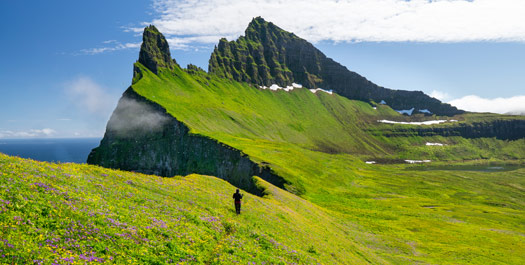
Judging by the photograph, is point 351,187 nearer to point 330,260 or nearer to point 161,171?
point 161,171

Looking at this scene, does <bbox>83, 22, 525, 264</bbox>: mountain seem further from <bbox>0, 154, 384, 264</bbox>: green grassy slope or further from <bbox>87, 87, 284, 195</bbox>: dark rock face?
<bbox>87, 87, 284, 195</bbox>: dark rock face

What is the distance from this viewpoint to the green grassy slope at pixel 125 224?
1638 centimetres

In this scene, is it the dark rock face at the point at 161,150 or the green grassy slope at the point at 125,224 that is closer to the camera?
the green grassy slope at the point at 125,224

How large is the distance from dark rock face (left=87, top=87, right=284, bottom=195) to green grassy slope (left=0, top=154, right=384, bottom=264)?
6071 cm

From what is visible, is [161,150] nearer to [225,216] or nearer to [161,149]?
[161,149]

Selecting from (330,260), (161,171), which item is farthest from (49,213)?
(161,171)

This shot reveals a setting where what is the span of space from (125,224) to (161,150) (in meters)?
135

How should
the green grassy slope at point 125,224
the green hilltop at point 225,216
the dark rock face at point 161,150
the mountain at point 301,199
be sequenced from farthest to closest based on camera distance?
the dark rock face at point 161,150, the mountain at point 301,199, the green hilltop at point 225,216, the green grassy slope at point 125,224

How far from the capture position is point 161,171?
487ft

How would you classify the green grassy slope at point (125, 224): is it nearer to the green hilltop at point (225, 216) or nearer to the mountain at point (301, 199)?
the green hilltop at point (225, 216)

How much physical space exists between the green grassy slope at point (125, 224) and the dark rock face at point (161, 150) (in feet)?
199

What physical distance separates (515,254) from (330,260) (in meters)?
59.9

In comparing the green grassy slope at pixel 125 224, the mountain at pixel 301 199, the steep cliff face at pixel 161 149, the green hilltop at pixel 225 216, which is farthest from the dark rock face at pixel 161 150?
the green grassy slope at pixel 125 224

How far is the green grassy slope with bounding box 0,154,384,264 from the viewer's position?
16.4m
